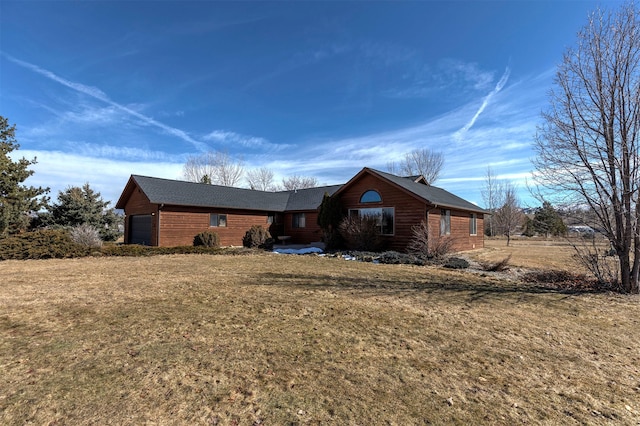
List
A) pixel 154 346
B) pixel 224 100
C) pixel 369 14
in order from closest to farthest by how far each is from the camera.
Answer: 1. pixel 154 346
2. pixel 369 14
3. pixel 224 100

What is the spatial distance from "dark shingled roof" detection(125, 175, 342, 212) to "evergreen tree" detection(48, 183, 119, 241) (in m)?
5.63

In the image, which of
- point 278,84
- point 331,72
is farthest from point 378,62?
Answer: point 278,84

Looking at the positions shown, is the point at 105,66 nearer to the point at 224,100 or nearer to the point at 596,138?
the point at 224,100

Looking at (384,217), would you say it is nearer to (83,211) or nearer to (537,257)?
(537,257)

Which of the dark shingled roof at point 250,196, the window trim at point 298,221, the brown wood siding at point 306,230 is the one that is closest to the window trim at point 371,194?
the dark shingled roof at point 250,196

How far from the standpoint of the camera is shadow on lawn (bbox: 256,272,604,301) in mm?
7199

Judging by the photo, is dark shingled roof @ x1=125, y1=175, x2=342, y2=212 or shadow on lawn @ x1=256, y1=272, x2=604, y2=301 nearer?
shadow on lawn @ x1=256, y1=272, x2=604, y2=301

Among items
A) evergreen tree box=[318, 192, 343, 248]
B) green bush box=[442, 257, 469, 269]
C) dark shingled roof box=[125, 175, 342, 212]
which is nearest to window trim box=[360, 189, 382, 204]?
evergreen tree box=[318, 192, 343, 248]

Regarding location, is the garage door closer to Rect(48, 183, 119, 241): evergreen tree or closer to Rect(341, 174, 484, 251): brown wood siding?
Rect(48, 183, 119, 241): evergreen tree

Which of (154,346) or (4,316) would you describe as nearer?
(154,346)

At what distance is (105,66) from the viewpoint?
43.7 ft

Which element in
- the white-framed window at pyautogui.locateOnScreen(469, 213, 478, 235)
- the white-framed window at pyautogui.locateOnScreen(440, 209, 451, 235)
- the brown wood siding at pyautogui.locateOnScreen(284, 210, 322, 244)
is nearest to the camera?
the white-framed window at pyautogui.locateOnScreen(440, 209, 451, 235)

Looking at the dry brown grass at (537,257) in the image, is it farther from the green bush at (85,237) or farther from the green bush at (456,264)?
the green bush at (85,237)

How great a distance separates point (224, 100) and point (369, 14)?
1114cm
